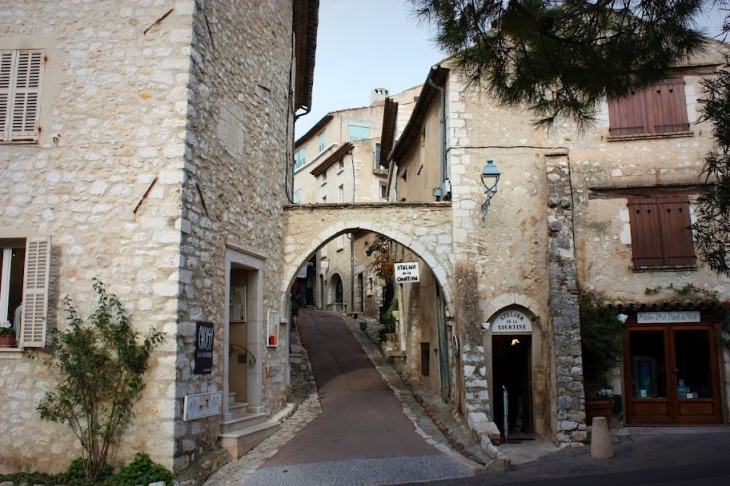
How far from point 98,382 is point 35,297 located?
1321 millimetres

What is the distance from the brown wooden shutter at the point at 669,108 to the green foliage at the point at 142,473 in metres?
10.7

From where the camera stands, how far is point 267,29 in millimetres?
11414

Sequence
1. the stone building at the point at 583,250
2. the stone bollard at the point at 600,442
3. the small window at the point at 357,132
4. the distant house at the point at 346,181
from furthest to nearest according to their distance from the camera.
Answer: the small window at the point at 357,132, the distant house at the point at 346,181, the stone building at the point at 583,250, the stone bollard at the point at 600,442

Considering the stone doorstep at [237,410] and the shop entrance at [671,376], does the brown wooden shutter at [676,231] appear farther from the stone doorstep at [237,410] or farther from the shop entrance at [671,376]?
the stone doorstep at [237,410]

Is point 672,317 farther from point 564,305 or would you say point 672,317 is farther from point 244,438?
point 244,438

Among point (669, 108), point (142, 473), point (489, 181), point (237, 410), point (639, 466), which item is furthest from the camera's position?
point (669, 108)

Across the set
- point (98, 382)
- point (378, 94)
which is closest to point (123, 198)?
point (98, 382)

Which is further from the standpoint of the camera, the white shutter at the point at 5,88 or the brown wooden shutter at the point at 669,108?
the brown wooden shutter at the point at 669,108

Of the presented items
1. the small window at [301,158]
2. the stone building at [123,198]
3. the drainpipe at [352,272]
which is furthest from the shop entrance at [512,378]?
the small window at [301,158]

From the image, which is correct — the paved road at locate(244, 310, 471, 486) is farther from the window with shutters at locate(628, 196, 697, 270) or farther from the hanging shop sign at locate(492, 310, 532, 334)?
the window with shutters at locate(628, 196, 697, 270)

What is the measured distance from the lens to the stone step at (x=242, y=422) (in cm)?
916

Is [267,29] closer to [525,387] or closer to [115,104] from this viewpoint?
[115,104]

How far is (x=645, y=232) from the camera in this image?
40.8ft

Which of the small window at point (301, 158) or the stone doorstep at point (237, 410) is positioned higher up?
the small window at point (301, 158)
